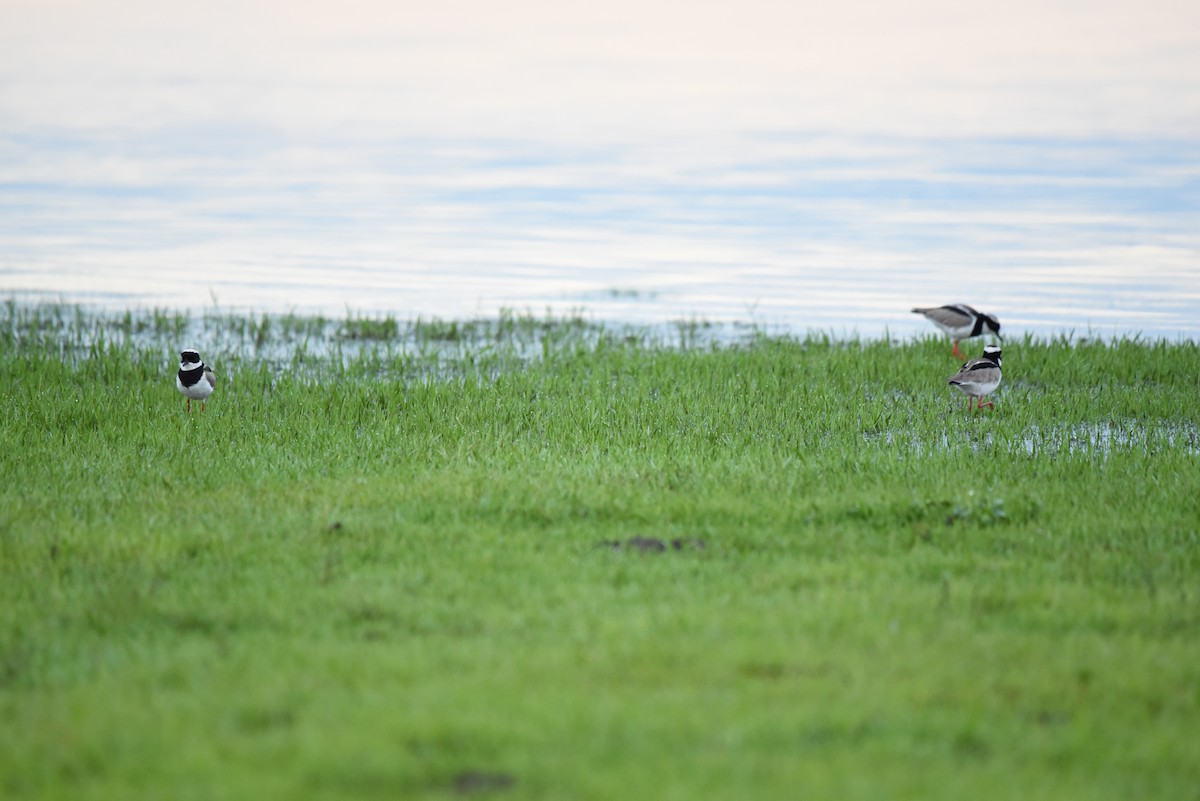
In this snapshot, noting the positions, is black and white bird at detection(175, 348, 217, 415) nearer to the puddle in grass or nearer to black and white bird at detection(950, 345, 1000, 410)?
the puddle in grass

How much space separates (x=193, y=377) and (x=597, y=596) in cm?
741

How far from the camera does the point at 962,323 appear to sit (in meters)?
16.9

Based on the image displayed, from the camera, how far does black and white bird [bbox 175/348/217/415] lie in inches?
506

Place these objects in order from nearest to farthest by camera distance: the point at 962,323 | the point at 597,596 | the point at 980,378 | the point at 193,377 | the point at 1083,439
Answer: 1. the point at 597,596
2. the point at 1083,439
3. the point at 193,377
4. the point at 980,378
5. the point at 962,323

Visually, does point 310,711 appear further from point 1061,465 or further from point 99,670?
point 1061,465

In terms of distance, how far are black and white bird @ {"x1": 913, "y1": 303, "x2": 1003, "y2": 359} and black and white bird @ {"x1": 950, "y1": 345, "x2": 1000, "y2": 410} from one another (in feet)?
10.7

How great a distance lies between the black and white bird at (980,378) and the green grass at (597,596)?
314mm

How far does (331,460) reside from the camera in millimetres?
10859

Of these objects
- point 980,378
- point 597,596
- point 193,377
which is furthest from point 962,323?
point 597,596

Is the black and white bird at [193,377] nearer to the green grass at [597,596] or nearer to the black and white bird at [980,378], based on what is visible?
the green grass at [597,596]

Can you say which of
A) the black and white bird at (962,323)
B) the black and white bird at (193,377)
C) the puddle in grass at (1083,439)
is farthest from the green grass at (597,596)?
the black and white bird at (962,323)

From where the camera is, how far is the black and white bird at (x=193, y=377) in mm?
12852

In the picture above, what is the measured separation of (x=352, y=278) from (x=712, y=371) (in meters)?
15.2

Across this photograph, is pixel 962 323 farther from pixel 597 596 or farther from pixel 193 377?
pixel 597 596
